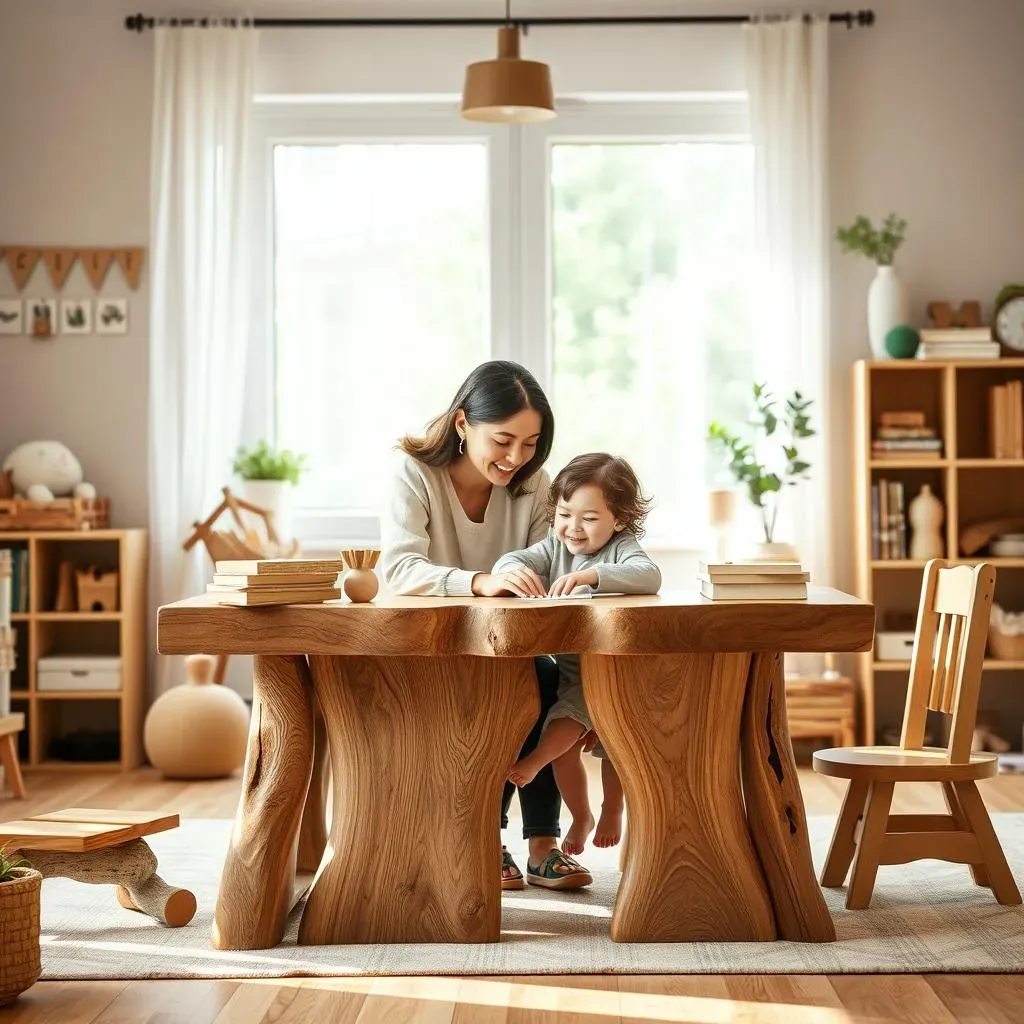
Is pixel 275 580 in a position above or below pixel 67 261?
below

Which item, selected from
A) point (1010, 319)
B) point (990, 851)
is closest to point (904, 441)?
point (1010, 319)

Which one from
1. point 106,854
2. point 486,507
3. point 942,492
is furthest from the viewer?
point 942,492

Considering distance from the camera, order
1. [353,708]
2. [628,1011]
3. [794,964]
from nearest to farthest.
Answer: [628,1011], [794,964], [353,708]

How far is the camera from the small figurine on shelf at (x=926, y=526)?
5.05 m

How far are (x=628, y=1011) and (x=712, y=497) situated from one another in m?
2.99

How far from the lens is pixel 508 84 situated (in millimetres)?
4207

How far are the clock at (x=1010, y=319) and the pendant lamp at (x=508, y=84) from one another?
1.91 meters

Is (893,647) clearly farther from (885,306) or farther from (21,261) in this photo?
(21,261)

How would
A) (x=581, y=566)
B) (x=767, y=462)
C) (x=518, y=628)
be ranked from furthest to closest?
(x=767, y=462) < (x=581, y=566) < (x=518, y=628)

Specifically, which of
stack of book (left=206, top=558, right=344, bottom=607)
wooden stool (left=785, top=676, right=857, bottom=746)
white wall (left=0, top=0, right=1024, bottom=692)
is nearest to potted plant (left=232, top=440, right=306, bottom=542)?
white wall (left=0, top=0, right=1024, bottom=692)

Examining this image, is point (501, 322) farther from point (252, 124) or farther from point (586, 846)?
point (586, 846)

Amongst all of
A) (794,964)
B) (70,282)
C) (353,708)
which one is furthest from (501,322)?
(794,964)

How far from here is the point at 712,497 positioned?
5148mm

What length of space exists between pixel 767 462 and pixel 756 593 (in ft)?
8.64
